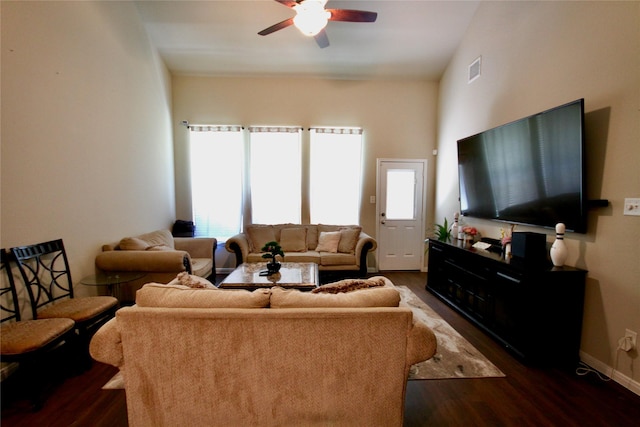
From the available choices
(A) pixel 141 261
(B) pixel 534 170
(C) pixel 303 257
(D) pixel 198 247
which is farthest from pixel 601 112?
(D) pixel 198 247

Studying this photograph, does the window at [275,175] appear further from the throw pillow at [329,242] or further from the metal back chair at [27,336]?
the metal back chair at [27,336]

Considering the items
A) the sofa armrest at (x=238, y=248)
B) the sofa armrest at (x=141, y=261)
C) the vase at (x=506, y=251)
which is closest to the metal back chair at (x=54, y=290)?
the sofa armrest at (x=141, y=261)

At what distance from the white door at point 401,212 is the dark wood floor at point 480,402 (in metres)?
2.73

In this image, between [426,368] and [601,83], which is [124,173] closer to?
[426,368]

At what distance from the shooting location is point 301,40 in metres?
3.91

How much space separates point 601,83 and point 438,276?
2.47 metres

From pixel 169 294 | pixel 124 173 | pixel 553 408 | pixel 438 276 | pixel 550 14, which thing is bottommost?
pixel 553 408

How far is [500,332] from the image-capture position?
244 centimetres

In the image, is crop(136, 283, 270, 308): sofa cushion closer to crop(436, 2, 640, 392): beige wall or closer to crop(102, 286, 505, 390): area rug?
crop(102, 286, 505, 390): area rug

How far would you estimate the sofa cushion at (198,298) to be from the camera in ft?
4.24

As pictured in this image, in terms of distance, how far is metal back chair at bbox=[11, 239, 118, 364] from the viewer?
198 centimetres

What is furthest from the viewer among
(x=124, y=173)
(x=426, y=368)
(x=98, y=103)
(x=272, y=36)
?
(x=272, y=36)

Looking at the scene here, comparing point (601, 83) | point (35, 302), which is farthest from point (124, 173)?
point (601, 83)

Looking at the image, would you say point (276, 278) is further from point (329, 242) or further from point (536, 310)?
point (536, 310)
